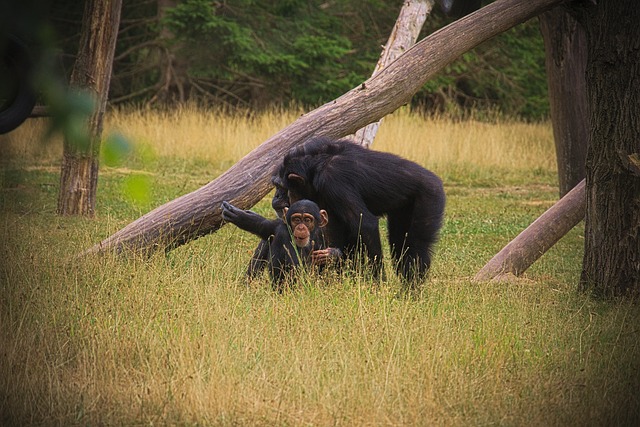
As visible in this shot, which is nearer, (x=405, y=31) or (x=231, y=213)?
(x=231, y=213)

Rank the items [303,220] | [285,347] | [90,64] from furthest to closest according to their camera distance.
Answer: [90,64] < [303,220] < [285,347]

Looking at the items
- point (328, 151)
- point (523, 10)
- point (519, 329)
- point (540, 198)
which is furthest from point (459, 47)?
point (540, 198)

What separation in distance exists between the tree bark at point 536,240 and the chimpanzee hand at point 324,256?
181 centimetres

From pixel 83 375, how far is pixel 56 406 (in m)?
0.39

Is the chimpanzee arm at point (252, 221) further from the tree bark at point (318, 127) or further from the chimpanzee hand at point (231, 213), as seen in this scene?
the tree bark at point (318, 127)

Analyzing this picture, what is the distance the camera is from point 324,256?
5996 mm

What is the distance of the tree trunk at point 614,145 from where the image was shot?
5961 millimetres

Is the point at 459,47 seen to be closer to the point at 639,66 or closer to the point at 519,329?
the point at 639,66

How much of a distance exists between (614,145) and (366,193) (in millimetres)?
1763

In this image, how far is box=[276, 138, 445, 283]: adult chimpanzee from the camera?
6.12 meters

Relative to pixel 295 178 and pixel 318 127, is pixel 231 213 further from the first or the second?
pixel 318 127

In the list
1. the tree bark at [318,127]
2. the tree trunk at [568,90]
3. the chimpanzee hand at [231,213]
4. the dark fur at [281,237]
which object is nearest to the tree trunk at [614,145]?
the tree bark at [318,127]

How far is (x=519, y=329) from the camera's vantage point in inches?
204

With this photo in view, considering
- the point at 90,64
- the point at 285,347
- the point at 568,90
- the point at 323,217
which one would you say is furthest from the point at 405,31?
the point at 285,347
